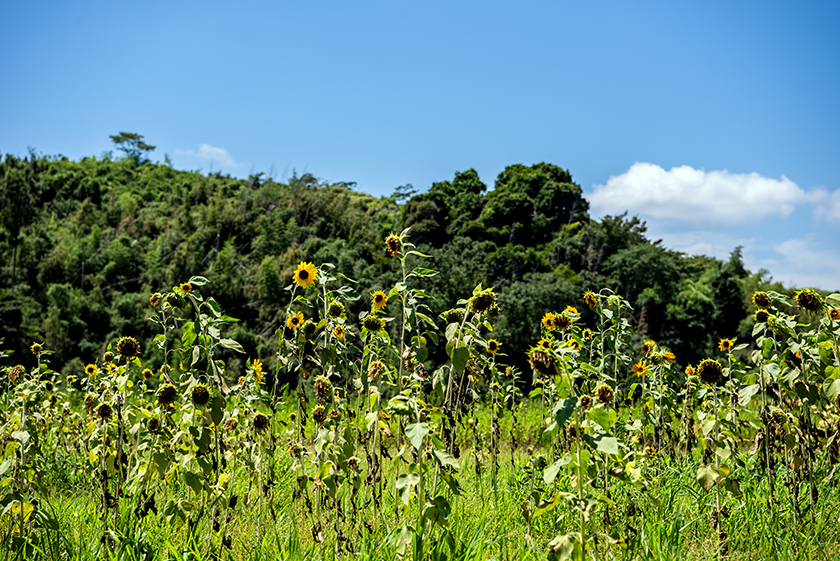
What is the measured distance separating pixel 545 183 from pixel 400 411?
24581 millimetres

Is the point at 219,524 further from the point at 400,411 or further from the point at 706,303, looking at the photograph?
→ the point at 706,303

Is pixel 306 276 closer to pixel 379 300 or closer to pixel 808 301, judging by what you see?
pixel 379 300

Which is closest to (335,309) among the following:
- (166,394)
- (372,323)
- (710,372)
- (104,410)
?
(372,323)

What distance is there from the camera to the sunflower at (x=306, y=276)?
8.40ft

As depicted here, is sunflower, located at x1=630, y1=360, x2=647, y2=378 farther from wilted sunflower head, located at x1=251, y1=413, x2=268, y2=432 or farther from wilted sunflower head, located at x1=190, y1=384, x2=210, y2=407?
wilted sunflower head, located at x1=190, y1=384, x2=210, y2=407

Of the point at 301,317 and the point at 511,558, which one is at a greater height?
the point at 301,317

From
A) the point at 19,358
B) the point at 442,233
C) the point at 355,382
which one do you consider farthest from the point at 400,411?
the point at 442,233

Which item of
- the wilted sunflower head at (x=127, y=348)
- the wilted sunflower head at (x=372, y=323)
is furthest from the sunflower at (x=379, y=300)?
the wilted sunflower head at (x=127, y=348)

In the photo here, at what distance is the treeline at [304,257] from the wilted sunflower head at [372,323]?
12040 mm

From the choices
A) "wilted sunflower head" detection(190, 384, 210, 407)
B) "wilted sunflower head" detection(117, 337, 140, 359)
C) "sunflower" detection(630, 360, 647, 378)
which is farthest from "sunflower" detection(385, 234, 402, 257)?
"sunflower" detection(630, 360, 647, 378)

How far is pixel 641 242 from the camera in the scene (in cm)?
2314

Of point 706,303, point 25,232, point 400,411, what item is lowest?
point 400,411

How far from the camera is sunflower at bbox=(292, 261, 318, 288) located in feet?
8.40

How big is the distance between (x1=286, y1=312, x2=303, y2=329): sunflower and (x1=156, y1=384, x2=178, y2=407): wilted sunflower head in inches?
23.3
